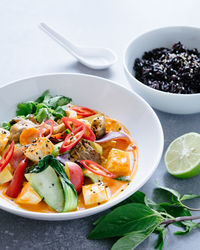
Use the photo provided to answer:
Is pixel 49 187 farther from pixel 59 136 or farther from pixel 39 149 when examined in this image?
pixel 59 136

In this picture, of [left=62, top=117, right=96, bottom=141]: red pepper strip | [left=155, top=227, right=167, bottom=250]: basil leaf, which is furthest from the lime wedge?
[left=62, top=117, right=96, bottom=141]: red pepper strip

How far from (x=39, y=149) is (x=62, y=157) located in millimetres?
189

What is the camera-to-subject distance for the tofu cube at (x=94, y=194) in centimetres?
229

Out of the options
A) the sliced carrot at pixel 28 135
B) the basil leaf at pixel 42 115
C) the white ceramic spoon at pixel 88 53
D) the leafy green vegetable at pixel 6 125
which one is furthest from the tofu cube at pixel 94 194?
the white ceramic spoon at pixel 88 53

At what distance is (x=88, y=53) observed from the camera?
13.2 ft

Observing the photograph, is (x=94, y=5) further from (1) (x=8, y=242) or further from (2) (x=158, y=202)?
(1) (x=8, y=242)

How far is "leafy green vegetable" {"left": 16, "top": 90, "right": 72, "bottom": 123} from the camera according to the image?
2.93 metres

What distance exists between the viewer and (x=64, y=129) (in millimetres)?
2809

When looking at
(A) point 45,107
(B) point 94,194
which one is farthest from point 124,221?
(A) point 45,107

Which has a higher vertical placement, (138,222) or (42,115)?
(42,115)

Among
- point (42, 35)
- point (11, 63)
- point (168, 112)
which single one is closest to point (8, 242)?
point (168, 112)

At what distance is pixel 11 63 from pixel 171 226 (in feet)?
8.88

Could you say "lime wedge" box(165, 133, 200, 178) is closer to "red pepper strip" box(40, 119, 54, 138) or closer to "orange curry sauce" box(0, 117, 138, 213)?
"orange curry sauce" box(0, 117, 138, 213)

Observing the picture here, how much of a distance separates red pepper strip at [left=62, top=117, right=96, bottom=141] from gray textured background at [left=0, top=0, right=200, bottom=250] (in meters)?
0.58
